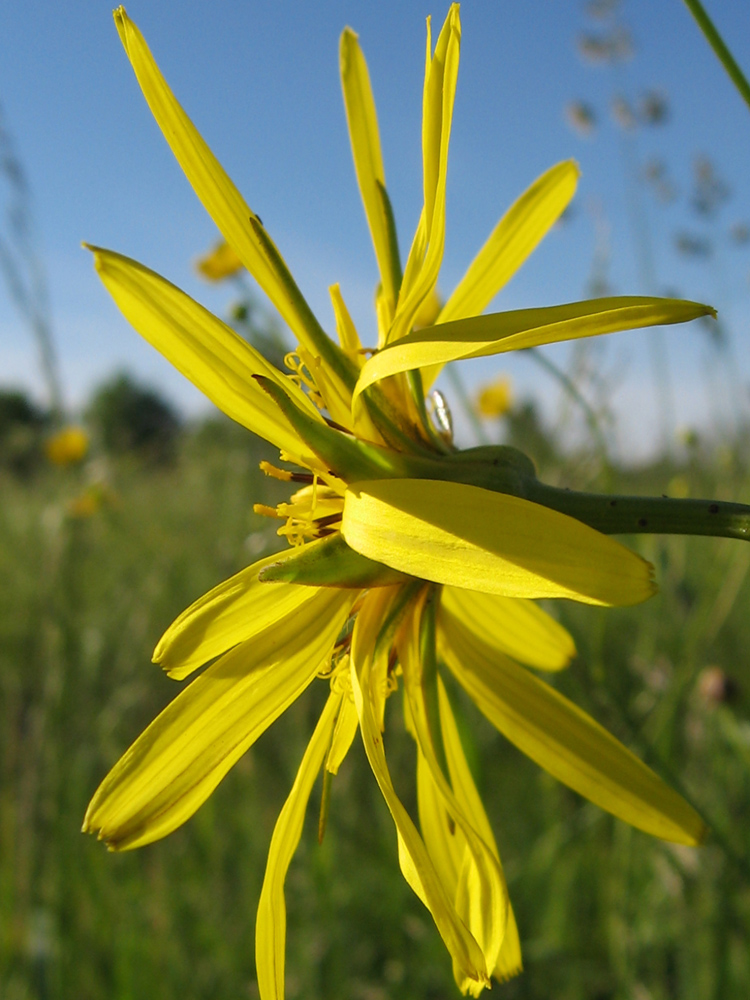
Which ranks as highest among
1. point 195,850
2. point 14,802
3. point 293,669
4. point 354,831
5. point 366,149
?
point 366,149

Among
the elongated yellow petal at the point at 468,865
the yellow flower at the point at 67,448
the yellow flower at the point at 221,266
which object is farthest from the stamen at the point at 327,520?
the yellow flower at the point at 67,448

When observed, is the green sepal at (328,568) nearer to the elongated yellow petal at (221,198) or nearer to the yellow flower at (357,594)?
the yellow flower at (357,594)

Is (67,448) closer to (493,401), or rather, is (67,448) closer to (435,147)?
(493,401)

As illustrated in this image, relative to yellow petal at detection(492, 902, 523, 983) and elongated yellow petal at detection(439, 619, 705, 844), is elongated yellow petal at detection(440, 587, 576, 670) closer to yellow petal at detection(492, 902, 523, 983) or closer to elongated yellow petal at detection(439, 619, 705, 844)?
elongated yellow petal at detection(439, 619, 705, 844)

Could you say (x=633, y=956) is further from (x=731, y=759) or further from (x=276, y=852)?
(x=276, y=852)

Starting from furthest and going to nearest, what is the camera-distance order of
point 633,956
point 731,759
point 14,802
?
1. point 14,802
2. point 731,759
3. point 633,956

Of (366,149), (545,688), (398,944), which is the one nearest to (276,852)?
(545,688)
